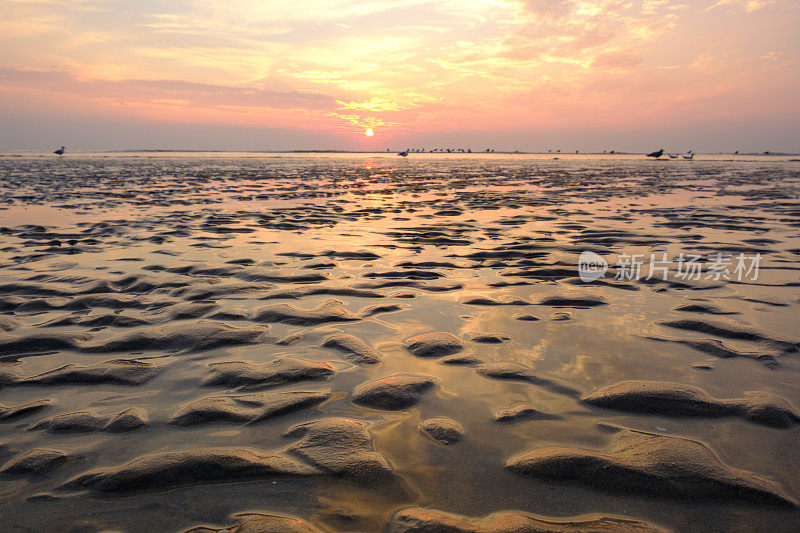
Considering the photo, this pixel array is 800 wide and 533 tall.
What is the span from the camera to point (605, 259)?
7199 mm

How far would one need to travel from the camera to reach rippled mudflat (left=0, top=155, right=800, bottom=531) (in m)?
2.12

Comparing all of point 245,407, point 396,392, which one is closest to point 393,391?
point 396,392

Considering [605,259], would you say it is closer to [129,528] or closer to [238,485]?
[238,485]

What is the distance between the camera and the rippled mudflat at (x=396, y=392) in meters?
2.12

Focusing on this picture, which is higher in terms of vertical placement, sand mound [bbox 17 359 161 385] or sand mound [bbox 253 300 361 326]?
sand mound [bbox 253 300 361 326]

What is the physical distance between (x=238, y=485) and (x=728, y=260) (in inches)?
294

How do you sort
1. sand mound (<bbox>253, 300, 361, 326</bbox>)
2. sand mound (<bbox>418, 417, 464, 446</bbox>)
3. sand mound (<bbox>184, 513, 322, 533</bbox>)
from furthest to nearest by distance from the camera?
sand mound (<bbox>253, 300, 361, 326</bbox>)
sand mound (<bbox>418, 417, 464, 446</bbox>)
sand mound (<bbox>184, 513, 322, 533</bbox>)

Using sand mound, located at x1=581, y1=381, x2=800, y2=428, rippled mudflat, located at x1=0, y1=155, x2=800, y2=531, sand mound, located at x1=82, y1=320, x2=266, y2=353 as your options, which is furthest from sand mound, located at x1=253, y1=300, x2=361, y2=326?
sand mound, located at x1=581, y1=381, x2=800, y2=428

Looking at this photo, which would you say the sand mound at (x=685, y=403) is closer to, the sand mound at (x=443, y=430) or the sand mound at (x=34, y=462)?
the sand mound at (x=443, y=430)

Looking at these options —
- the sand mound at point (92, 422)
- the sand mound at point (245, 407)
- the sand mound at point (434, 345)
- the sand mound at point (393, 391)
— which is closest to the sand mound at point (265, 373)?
the sand mound at point (245, 407)

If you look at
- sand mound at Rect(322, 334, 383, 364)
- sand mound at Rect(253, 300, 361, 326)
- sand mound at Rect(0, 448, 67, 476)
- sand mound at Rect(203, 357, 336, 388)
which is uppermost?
sand mound at Rect(253, 300, 361, 326)

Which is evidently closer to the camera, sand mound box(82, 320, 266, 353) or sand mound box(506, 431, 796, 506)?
sand mound box(506, 431, 796, 506)

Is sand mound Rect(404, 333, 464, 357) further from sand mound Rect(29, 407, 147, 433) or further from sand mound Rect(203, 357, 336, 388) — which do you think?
sand mound Rect(29, 407, 147, 433)

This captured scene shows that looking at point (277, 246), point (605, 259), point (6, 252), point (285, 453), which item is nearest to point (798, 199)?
point (605, 259)
